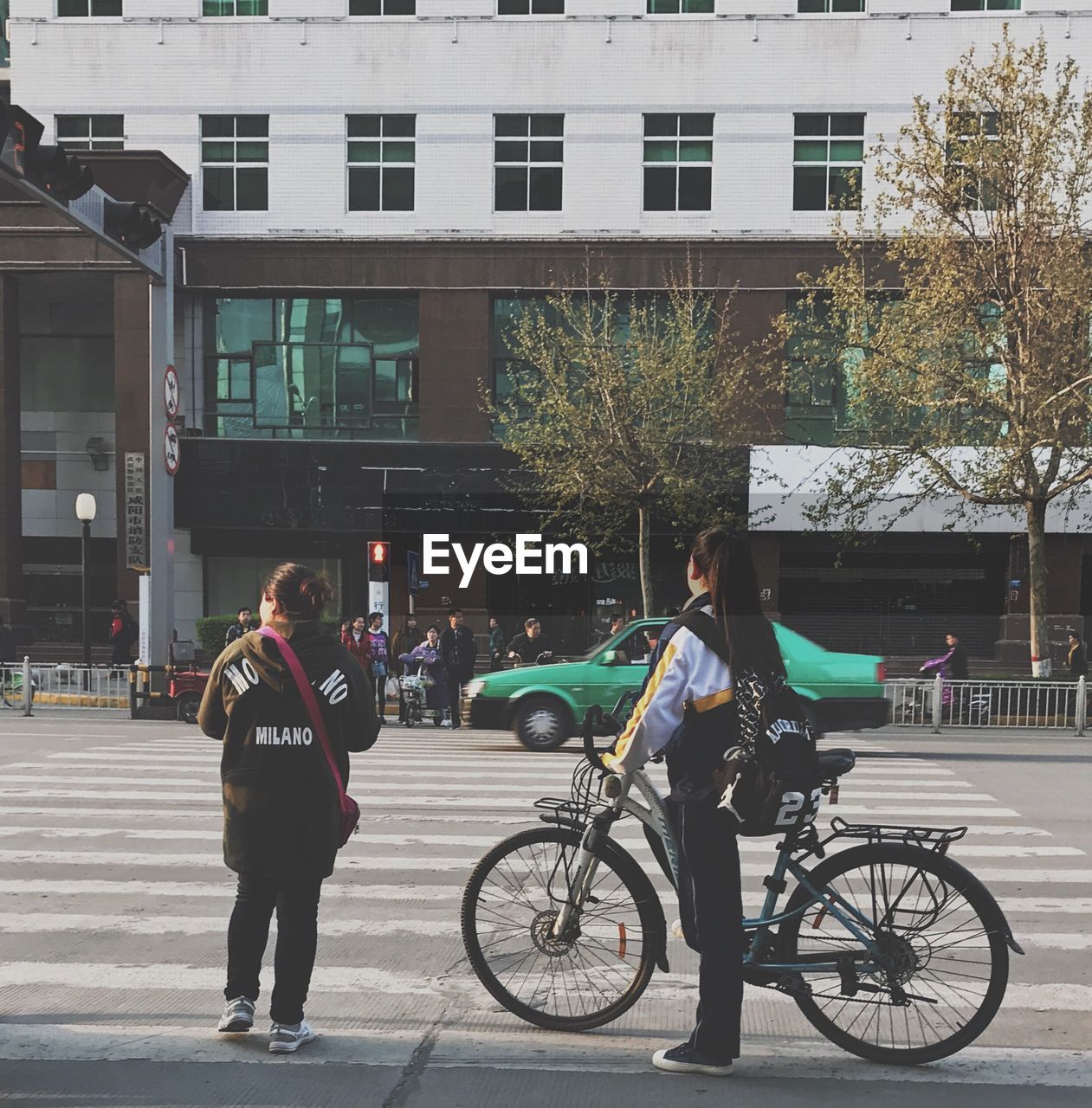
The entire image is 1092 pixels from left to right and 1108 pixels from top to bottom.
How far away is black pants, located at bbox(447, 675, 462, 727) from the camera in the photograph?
1872 cm

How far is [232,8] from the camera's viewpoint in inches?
1117

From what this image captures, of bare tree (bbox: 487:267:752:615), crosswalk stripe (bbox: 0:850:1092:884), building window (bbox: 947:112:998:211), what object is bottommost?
crosswalk stripe (bbox: 0:850:1092:884)

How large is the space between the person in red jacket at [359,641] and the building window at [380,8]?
15502 millimetres

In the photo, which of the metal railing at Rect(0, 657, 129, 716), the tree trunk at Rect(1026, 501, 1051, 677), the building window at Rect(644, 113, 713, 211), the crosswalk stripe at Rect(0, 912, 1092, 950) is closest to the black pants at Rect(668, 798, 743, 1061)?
the crosswalk stripe at Rect(0, 912, 1092, 950)

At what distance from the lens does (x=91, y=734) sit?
16688 millimetres

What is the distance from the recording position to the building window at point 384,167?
28000 millimetres

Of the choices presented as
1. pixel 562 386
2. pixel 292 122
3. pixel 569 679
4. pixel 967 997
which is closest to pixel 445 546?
pixel 562 386

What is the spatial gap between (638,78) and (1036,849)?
74.1 feet

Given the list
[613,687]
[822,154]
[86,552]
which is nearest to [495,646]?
[86,552]

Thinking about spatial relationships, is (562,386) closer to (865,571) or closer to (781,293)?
(781,293)

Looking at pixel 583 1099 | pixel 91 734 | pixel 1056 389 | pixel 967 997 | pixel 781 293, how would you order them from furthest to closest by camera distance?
pixel 781 293 → pixel 1056 389 → pixel 91 734 → pixel 967 997 → pixel 583 1099

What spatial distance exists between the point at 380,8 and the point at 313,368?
8.36 meters

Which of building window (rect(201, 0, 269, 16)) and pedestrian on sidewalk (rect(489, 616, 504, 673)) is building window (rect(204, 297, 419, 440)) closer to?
pedestrian on sidewalk (rect(489, 616, 504, 673))

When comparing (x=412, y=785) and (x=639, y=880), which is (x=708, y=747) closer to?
(x=639, y=880)
